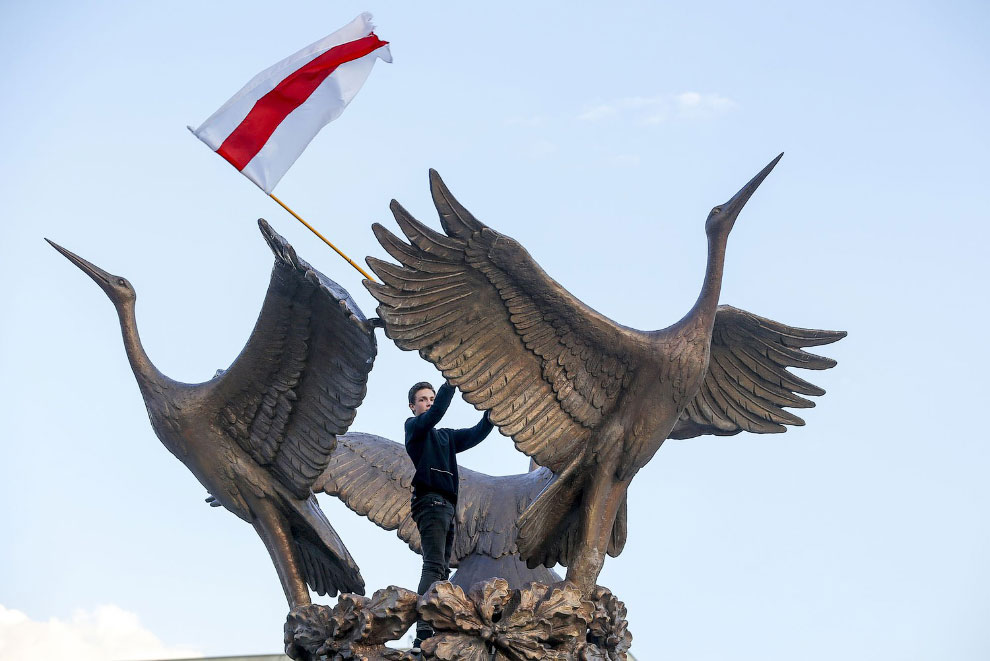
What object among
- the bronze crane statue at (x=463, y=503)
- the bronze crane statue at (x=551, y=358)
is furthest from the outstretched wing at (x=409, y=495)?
the bronze crane statue at (x=551, y=358)

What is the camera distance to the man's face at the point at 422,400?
31.2 ft

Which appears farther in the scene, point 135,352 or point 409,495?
point 409,495

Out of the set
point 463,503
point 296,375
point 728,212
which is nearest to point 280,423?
point 296,375

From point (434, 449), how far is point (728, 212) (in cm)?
259

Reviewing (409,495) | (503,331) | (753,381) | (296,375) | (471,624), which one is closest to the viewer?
(471,624)

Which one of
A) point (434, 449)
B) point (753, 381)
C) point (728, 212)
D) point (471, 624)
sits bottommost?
point (471, 624)

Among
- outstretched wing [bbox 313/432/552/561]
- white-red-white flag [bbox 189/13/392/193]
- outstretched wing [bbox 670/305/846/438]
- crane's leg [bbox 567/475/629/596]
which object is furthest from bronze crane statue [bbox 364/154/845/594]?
white-red-white flag [bbox 189/13/392/193]

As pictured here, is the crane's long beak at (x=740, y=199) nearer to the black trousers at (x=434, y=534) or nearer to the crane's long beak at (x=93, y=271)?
the black trousers at (x=434, y=534)

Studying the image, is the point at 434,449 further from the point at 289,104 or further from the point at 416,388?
the point at 289,104

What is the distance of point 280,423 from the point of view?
939cm

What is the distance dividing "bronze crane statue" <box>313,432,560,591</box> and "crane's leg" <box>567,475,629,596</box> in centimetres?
115

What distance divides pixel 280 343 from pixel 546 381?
5.91ft

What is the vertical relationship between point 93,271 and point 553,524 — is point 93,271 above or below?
above

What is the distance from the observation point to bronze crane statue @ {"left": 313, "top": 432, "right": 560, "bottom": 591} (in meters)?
10.3
